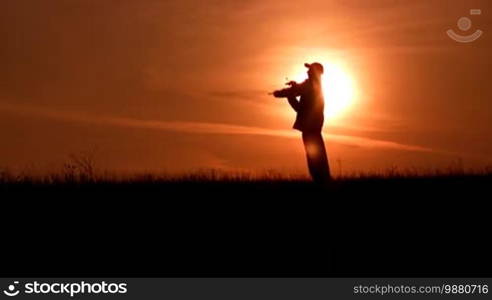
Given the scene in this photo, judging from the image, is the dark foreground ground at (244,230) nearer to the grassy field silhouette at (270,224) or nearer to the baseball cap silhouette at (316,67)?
the grassy field silhouette at (270,224)

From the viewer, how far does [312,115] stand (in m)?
14.5

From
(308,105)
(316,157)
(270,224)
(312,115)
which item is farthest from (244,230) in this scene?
(308,105)

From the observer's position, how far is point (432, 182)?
15469 millimetres

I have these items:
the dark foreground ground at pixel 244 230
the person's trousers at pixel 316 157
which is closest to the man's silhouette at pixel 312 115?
the person's trousers at pixel 316 157

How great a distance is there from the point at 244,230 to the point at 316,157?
3.27 meters

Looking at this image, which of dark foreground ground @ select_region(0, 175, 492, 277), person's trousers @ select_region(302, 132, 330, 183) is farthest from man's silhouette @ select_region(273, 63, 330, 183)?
dark foreground ground @ select_region(0, 175, 492, 277)

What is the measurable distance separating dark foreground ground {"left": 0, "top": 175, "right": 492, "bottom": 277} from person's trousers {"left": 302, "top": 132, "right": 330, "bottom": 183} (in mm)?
239

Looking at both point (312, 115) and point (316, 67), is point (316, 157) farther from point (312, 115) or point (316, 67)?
point (316, 67)

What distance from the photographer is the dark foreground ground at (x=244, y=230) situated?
9.96 meters

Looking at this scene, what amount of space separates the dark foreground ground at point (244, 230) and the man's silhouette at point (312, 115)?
354 mm

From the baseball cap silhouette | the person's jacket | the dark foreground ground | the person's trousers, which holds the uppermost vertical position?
the baseball cap silhouette

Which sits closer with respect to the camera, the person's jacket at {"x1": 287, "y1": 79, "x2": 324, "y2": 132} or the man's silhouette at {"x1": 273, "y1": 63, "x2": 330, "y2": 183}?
the man's silhouette at {"x1": 273, "y1": 63, "x2": 330, "y2": 183}

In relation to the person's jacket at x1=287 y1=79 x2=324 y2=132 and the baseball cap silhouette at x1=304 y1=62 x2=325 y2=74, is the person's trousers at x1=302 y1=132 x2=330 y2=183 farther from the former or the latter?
the baseball cap silhouette at x1=304 y1=62 x2=325 y2=74

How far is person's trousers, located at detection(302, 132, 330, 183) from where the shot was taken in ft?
46.9
